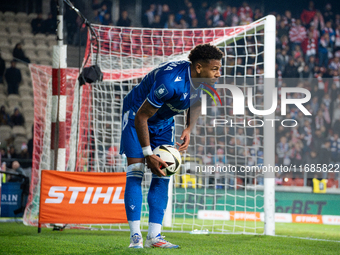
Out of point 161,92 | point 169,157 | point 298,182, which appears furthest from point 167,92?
point 298,182

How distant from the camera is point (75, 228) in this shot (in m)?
5.52

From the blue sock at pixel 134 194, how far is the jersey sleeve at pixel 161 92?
0.60m

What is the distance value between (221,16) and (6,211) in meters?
10.6

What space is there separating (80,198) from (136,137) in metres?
1.77

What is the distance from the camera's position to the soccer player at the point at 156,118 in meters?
3.00

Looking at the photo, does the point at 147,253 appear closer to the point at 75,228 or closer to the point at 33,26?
the point at 75,228

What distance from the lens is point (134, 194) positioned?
10.6 ft

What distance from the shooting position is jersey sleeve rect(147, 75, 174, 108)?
295 cm

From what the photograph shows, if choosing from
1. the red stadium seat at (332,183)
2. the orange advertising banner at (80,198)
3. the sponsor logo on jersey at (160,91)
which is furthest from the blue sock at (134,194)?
the red stadium seat at (332,183)

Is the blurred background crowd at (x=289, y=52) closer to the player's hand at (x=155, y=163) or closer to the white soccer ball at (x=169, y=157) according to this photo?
the white soccer ball at (x=169, y=157)

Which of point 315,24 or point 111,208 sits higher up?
point 315,24

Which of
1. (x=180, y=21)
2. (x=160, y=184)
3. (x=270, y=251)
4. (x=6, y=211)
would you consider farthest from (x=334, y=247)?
(x=180, y=21)

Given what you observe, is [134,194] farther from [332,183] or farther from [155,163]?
[332,183]

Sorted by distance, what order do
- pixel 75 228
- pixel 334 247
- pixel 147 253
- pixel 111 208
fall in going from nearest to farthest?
pixel 147 253
pixel 334 247
pixel 111 208
pixel 75 228
